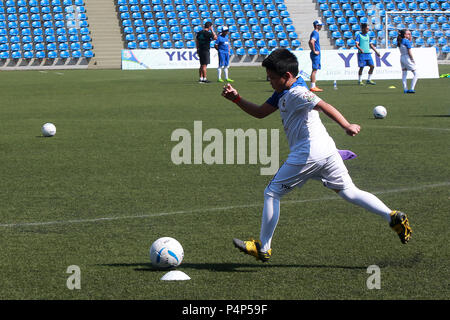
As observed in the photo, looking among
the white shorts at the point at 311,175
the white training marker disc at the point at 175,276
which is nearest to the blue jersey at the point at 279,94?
the white shorts at the point at 311,175

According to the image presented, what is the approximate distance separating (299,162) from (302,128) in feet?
0.94

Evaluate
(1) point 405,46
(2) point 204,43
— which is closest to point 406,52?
(1) point 405,46

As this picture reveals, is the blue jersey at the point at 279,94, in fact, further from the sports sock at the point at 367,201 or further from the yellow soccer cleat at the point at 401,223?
the yellow soccer cleat at the point at 401,223

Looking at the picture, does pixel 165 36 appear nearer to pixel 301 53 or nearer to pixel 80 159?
pixel 301 53

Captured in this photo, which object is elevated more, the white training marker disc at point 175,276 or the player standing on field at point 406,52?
the player standing on field at point 406,52

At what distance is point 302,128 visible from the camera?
633 centimetres

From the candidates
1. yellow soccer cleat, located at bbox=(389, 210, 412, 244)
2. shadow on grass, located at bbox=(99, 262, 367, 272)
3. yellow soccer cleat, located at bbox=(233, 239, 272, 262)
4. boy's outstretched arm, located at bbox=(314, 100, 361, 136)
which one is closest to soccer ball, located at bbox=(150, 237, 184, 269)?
shadow on grass, located at bbox=(99, 262, 367, 272)

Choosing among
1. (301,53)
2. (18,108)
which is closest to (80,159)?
(18,108)

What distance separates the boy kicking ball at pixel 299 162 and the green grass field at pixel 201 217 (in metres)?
0.30

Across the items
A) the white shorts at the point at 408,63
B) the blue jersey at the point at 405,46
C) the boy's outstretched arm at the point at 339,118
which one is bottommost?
the boy's outstretched arm at the point at 339,118

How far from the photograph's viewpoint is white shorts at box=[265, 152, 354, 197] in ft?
20.6

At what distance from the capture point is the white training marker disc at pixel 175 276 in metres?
5.86
